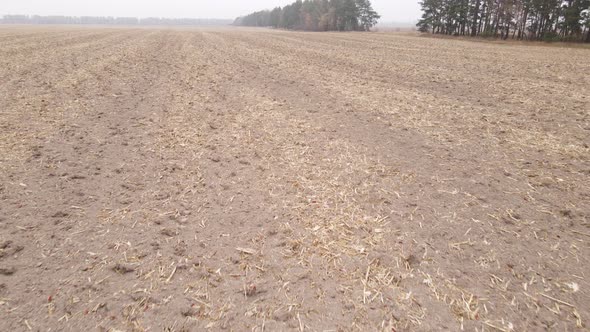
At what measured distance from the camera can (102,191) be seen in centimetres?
456

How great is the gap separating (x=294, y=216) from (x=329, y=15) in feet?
321

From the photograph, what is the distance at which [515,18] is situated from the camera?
5062 cm

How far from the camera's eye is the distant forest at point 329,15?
8800 cm

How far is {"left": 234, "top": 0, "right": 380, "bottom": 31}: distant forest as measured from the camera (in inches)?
3465

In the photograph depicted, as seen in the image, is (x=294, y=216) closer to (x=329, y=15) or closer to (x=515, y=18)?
(x=515, y=18)

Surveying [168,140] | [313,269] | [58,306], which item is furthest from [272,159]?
[58,306]

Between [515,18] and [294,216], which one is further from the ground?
[515,18]

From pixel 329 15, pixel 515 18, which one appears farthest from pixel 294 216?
pixel 329 15

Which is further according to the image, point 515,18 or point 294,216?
point 515,18

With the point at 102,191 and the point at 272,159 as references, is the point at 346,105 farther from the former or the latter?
the point at 102,191

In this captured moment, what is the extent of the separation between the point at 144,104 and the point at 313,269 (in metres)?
7.56

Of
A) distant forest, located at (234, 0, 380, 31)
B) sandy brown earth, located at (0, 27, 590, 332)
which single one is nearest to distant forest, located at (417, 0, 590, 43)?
distant forest, located at (234, 0, 380, 31)

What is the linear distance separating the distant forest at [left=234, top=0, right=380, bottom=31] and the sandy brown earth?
89497mm

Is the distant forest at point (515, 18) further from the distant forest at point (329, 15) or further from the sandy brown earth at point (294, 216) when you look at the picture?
the sandy brown earth at point (294, 216)
